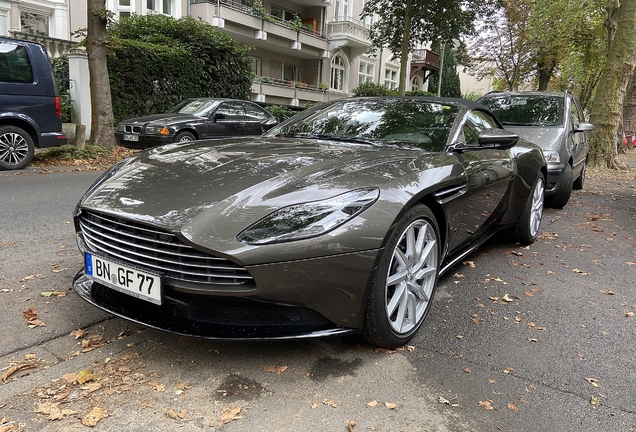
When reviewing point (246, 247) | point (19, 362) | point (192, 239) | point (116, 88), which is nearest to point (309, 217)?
point (246, 247)

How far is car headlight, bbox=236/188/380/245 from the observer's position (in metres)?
2.06

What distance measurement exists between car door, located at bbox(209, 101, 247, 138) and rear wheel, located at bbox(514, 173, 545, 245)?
766 cm

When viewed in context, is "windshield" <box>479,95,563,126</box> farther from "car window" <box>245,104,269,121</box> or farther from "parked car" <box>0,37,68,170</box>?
"parked car" <box>0,37,68,170</box>

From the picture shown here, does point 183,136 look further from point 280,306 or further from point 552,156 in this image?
point 280,306

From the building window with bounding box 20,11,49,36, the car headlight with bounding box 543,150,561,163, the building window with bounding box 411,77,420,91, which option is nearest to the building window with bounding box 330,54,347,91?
the building window with bounding box 411,77,420,91

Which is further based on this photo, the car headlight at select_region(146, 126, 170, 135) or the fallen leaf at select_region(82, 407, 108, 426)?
the car headlight at select_region(146, 126, 170, 135)

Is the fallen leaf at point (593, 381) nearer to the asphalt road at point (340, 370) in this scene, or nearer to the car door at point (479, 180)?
the asphalt road at point (340, 370)

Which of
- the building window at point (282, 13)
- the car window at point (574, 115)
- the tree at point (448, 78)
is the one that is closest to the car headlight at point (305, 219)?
the car window at point (574, 115)

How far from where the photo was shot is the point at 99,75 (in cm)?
1013

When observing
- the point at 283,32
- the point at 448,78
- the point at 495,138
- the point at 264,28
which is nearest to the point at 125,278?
the point at 495,138

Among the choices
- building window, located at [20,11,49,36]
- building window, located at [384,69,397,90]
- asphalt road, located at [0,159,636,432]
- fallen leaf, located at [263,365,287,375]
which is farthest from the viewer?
building window, located at [384,69,397,90]

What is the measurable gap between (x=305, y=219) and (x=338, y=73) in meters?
29.9

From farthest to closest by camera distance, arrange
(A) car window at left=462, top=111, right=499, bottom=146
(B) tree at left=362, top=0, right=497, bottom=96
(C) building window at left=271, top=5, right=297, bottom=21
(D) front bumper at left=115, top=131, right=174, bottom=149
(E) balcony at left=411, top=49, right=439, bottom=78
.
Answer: (E) balcony at left=411, top=49, right=439, bottom=78
(C) building window at left=271, top=5, right=297, bottom=21
(B) tree at left=362, top=0, right=497, bottom=96
(D) front bumper at left=115, top=131, right=174, bottom=149
(A) car window at left=462, top=111, right=499, bottom=146

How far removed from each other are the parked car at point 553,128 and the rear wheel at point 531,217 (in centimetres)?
147
